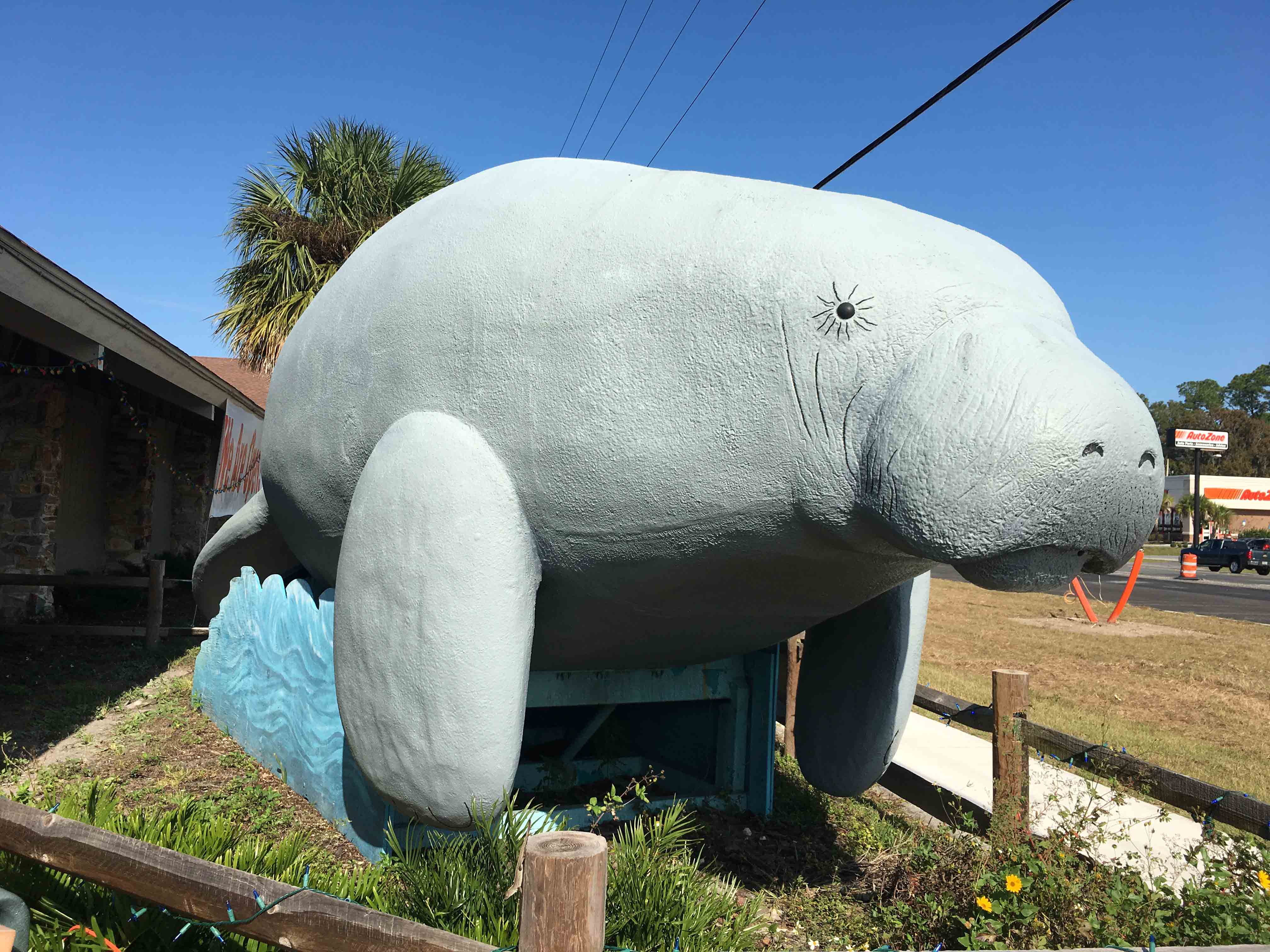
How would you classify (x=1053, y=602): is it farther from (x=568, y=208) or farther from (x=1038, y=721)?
(x=568, y=208)

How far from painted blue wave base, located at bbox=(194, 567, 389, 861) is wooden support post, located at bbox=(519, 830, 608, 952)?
1747 millimetres

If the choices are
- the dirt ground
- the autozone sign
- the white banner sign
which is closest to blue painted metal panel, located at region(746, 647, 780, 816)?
the dirt ground

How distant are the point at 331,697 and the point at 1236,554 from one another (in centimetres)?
3489

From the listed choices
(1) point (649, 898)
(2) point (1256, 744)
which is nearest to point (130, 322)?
(1) point (649, 898)

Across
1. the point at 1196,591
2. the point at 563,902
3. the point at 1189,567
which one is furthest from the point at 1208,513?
the point at 563,902

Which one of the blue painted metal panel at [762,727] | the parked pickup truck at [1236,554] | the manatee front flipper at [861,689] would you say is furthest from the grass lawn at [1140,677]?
the parked pickup truck at [1236,554]

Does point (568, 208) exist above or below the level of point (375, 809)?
above

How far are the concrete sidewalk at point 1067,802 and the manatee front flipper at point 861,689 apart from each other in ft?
2.14

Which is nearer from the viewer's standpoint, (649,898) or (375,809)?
(649,898)

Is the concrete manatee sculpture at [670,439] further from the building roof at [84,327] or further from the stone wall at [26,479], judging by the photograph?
the stone wall at [26,479]

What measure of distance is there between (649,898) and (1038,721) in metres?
5.35

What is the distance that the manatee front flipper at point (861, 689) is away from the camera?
3797 mm

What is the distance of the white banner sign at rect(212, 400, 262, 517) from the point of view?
396 inches

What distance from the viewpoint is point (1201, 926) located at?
2.71 metres
